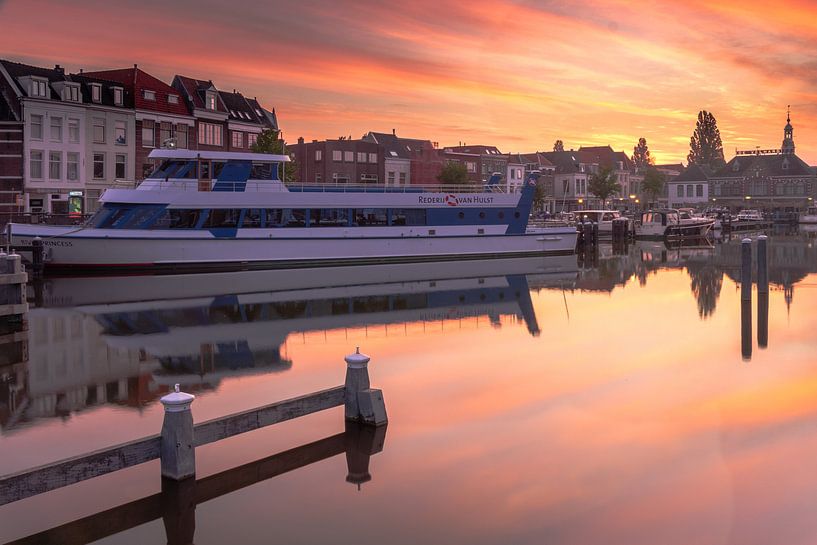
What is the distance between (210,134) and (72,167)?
1122 cm

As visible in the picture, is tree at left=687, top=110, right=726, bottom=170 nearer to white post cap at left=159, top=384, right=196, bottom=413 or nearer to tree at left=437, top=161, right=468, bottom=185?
tree at left=437, top=161, right=468, bottom=185

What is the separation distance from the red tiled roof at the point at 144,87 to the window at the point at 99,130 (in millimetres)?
2770

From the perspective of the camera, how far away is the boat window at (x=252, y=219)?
116ft

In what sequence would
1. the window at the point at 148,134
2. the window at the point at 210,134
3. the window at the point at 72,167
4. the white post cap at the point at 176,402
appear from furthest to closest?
the window at the point at 210,134
the window at the point at 148,134
the window at the point at 72,167
the white post cap at the point at 176,402

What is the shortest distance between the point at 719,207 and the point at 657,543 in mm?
127712

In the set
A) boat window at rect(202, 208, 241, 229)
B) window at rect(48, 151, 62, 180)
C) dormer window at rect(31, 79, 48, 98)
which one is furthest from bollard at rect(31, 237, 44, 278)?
dormer window at rect(31, 79, 48, 98)

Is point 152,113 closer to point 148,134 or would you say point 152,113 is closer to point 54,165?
point 148,134

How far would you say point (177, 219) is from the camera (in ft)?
112

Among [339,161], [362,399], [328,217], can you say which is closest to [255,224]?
[328,217]

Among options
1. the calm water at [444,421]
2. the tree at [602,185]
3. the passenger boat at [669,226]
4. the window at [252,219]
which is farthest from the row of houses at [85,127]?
the tree at [602,185]

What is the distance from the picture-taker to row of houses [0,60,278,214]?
46.8 metres

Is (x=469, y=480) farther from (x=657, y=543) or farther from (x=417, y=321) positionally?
(x=417, y=321)

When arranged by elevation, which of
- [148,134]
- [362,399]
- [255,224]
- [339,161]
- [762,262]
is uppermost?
[339,161]

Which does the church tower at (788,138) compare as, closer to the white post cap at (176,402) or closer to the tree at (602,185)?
the tree at (602,185)
